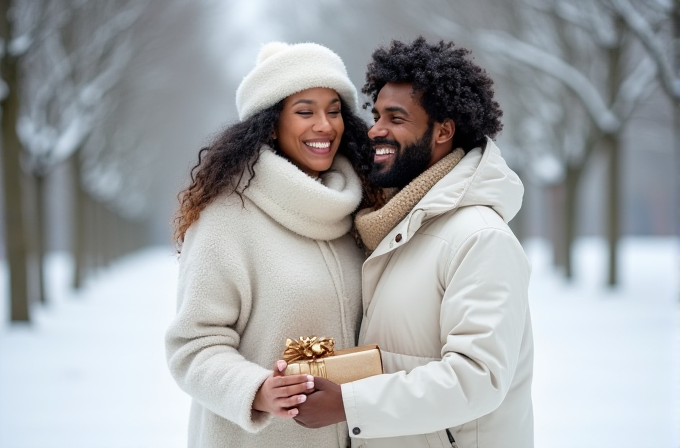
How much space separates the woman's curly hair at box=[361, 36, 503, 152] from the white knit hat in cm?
28

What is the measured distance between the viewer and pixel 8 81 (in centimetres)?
1000

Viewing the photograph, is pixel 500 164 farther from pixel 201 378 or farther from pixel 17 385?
pixel 17 385

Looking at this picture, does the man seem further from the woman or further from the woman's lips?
the woman's lips

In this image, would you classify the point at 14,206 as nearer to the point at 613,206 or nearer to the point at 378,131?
the point at 378,131

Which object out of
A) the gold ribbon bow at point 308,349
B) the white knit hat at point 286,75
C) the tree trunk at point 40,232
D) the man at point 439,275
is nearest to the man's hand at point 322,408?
the man at point 439,275

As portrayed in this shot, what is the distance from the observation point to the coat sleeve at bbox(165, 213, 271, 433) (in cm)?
228

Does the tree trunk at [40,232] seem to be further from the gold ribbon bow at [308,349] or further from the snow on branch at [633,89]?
the gold ribbon bow at [308,349]

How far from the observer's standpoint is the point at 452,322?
2111 millimetres

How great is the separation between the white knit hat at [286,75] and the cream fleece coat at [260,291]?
27cm

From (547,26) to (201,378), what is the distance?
1484 centimetres

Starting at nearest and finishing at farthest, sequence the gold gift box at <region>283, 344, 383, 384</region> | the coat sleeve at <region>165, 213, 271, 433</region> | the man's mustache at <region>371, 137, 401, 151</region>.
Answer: the gold gift box at <region>283, 344, 383, 384</region>, the coat sleeve at <region>165, 213, 271, 433</region>, the man's mustache at <region>371, 137, 401, 151</region>

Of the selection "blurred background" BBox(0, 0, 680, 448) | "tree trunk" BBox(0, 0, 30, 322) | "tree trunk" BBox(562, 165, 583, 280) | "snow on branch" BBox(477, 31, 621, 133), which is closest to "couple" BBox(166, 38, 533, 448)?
"blurred background" BBox(0, 0, 680, 448)

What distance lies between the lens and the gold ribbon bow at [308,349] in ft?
7.20

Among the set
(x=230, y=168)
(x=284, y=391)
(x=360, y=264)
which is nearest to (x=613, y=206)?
(x=360, y=264)
